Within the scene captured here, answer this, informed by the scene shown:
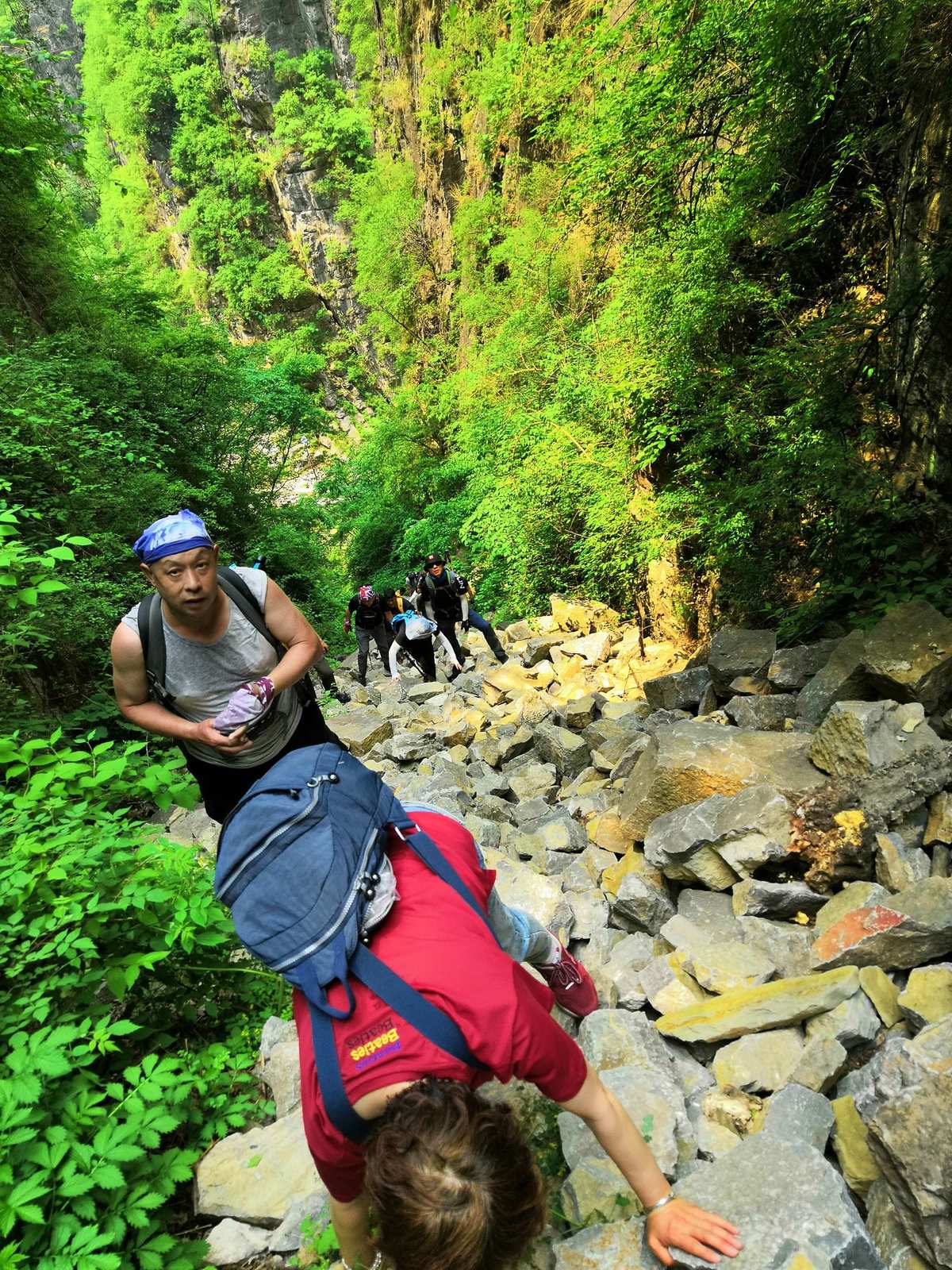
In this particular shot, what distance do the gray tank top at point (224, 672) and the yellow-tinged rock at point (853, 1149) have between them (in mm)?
2101

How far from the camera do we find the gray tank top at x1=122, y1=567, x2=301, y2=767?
88.8 inches

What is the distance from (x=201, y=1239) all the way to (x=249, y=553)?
14.4 meters

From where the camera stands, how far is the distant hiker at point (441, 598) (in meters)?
8.29

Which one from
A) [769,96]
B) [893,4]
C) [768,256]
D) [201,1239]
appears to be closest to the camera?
[201,1239]

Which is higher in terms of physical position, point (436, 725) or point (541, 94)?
point (541, 94)

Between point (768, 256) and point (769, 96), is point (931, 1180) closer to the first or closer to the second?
point (769, 96)

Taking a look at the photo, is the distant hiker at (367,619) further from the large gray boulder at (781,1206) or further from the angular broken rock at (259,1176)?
the large gray boulder at (781,1206)

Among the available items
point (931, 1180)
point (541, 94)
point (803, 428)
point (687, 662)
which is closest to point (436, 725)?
point (687, 662)

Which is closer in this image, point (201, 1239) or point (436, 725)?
point (201, 1239)

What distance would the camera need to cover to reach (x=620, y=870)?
333 cm

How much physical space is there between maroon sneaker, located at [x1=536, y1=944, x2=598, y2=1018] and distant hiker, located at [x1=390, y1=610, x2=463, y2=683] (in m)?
6.49

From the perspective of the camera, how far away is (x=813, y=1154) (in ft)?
4.87

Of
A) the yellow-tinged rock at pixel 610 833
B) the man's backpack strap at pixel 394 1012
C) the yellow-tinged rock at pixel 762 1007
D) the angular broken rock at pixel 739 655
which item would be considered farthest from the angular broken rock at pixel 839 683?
the man's backpack strap at pixel 394 1012

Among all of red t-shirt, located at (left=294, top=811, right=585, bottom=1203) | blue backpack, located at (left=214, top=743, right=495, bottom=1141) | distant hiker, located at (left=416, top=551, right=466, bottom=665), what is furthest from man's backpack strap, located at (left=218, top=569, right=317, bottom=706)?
distant hiker, located at (left=416, top=551, right=466, bottom=665)
